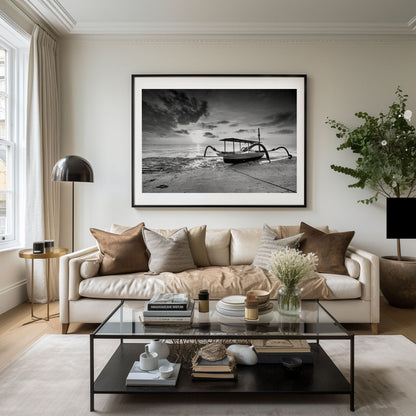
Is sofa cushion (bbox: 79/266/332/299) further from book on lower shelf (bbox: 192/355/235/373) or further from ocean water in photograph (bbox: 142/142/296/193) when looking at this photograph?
ocean water in photograph (bbox: 142/142/296/193)

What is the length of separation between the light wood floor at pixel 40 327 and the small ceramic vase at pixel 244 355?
4.50ft

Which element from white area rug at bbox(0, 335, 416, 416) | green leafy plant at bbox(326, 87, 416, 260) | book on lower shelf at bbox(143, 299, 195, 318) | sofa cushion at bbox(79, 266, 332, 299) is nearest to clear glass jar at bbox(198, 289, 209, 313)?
book on lower shelf at bbox(143, 299, 195, 318)

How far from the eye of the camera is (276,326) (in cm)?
208

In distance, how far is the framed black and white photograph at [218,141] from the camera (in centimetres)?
421

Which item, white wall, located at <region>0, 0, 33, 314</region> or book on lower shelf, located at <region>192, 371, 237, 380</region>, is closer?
book on lower shelf, located at <region>192, 371, 237, 380</region>

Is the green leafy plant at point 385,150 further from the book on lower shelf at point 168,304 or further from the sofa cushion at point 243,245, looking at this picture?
the book on lower shelf at point 168,304

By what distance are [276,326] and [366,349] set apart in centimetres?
112

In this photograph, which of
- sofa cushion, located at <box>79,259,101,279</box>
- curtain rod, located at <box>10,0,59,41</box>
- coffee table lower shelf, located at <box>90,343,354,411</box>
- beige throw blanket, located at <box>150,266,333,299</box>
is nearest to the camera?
coffee table lower shelf, located at <box>90,343,354,411</box>

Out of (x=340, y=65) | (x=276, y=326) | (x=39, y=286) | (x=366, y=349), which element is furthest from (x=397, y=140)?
(x=39, y=286)

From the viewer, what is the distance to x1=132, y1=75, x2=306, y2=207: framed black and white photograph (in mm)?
4211

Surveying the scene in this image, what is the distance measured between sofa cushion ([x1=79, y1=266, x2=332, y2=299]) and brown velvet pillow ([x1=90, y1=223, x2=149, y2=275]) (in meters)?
0.13

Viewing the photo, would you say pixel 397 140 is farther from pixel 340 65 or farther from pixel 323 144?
pixel 340 65

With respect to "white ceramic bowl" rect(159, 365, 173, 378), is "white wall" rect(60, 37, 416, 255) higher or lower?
higher

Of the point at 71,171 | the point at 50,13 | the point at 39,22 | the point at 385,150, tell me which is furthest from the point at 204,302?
the point at 39,22
